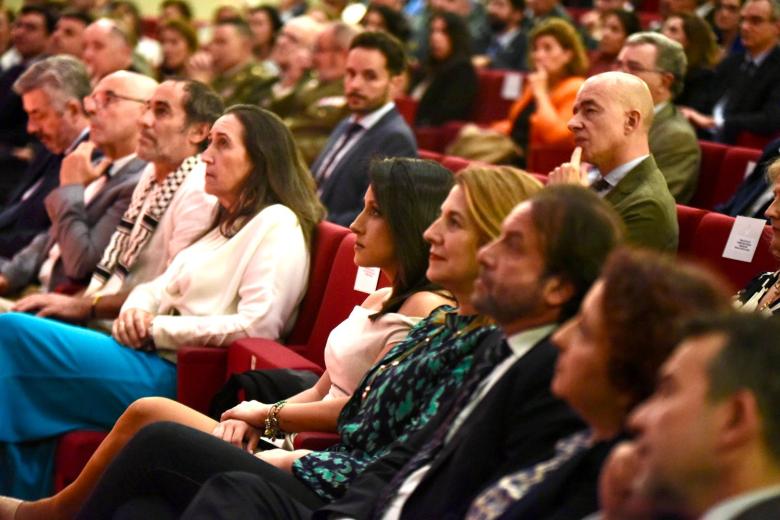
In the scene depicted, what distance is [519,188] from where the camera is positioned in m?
2.19

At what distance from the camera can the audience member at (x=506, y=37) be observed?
25.6 ft

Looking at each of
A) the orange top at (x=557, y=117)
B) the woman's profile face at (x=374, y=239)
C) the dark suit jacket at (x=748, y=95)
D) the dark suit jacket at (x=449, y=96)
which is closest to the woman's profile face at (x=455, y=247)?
the woman's profile face at (x=374, y=239)

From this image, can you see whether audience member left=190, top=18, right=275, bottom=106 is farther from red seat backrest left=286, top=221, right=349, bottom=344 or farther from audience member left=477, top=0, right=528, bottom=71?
red seat backrest left=286, top=221, right=349, bottom=344

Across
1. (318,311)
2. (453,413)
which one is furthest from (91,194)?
(453,413)

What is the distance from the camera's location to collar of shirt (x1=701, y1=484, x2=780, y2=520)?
1.28 m

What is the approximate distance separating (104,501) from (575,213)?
1.11 m

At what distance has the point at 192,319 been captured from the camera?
127 inches

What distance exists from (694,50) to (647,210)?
2.44 meters

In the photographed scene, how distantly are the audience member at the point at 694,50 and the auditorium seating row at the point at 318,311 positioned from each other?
85.4 inches

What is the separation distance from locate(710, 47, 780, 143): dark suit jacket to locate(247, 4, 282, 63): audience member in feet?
12.2

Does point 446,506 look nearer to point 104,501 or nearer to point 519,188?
point 519,188

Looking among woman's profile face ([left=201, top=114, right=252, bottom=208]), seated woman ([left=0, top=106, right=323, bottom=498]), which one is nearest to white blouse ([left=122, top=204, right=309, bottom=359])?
seated woman ([left=0, top=106, right=323, bottom=498])

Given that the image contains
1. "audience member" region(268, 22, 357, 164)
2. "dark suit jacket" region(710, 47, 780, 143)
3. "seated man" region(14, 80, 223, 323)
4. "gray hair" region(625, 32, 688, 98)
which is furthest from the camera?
"audience member" region(268, 22, 357, 164)

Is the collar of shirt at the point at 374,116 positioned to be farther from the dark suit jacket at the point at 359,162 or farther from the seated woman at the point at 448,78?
the seated woman at the point at 448,78
